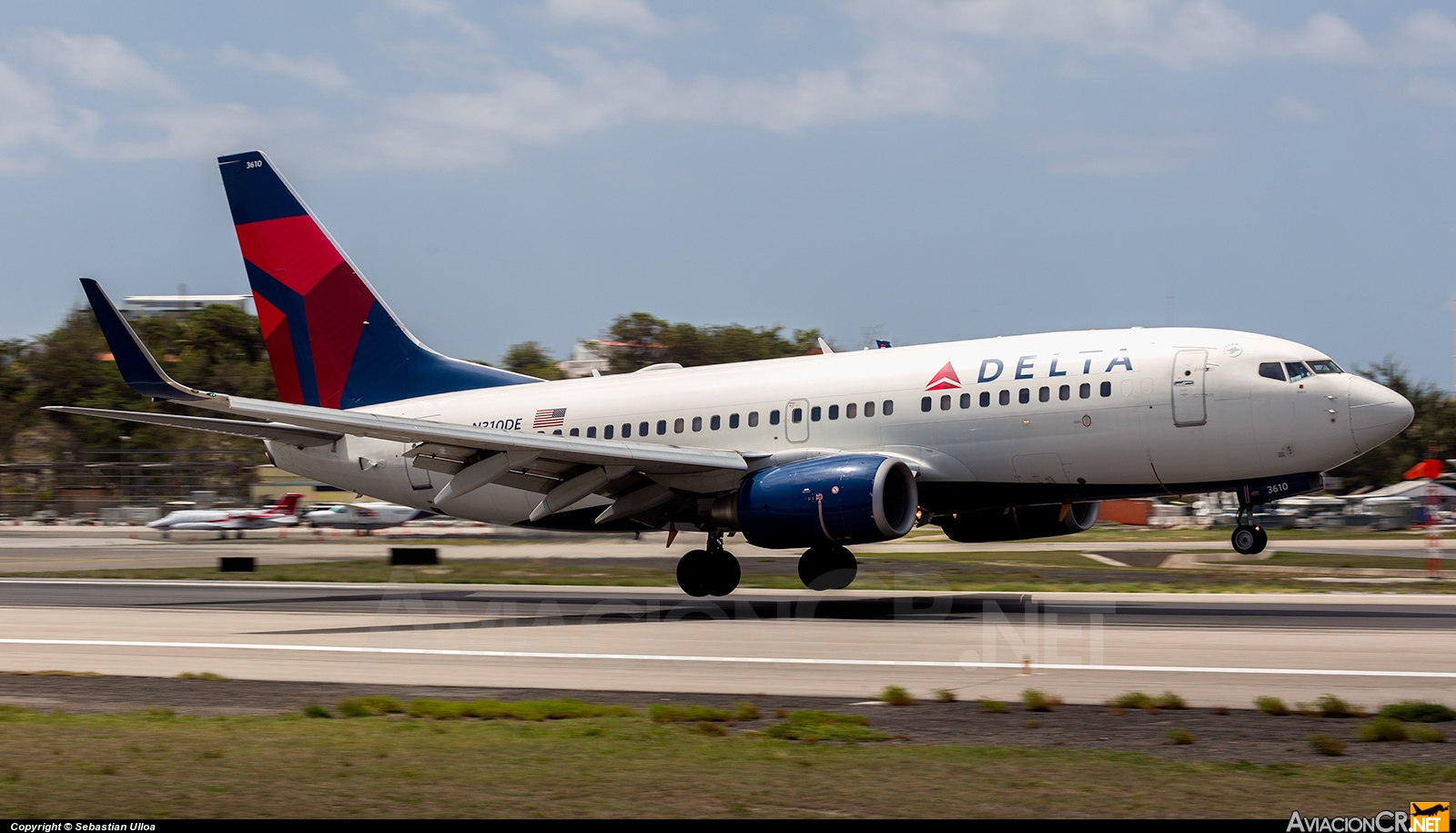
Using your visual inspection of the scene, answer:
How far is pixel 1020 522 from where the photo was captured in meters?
26.3

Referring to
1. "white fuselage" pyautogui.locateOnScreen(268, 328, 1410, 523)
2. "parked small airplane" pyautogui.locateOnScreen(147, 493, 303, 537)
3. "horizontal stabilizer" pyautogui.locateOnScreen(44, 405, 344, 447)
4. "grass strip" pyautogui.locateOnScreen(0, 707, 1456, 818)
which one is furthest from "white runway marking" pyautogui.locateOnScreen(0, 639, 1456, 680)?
"parked small airplane" pyautogui.locateOnScreen(147, 493, 303, 537)

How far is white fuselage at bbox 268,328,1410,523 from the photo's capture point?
71.3 ft

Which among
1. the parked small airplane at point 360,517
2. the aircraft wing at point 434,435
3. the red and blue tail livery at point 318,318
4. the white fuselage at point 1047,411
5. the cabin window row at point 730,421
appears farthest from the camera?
the parked small airplane at point 360,517

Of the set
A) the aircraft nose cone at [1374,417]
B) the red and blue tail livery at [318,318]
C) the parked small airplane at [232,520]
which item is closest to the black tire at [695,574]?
the red and blue tail livery at [318,318]

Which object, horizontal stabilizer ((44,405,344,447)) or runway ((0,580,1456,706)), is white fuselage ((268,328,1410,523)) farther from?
horizontal stabilizer ((44,405,344,447))

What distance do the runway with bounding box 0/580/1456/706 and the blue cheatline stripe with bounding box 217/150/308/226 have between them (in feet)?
28.1

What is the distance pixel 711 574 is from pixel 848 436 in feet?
12.7

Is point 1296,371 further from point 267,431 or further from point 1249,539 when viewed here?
point 267,431

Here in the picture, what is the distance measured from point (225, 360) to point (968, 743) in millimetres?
115025

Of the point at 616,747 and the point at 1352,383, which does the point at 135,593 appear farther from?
the point at 1352,383

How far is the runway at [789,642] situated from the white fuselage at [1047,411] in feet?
7.99

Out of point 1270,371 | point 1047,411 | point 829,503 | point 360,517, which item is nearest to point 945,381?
point 1047,411

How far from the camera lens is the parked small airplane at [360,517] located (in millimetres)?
69438

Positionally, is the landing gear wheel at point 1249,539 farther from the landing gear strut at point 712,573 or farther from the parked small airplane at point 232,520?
the parked small airplane at point 232,520
